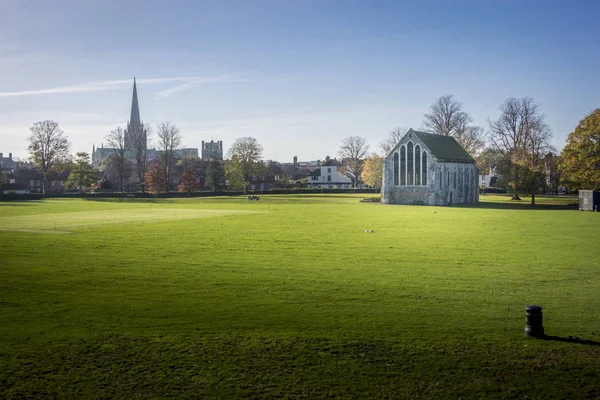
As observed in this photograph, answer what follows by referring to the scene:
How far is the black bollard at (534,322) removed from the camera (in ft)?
33.6

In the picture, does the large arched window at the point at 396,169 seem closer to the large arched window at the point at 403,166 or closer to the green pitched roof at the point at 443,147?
the large arched window at the point at 403,166

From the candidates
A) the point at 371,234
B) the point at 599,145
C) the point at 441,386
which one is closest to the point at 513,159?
the point at 599,145

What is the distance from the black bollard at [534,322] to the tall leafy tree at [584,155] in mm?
53035

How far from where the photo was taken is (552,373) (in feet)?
28.5

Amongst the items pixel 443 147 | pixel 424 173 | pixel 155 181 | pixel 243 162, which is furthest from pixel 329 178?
pixel 424 173

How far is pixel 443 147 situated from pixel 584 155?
67.8 ft

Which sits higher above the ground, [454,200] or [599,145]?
[599,145]

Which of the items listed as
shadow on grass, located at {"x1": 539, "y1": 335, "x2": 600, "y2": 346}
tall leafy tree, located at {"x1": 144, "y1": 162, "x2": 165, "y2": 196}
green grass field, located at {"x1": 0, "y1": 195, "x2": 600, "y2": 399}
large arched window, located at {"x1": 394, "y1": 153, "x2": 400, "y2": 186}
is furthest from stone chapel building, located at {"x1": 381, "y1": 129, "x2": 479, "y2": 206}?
shadow on grass, located at {"x1": 539, "y1": 335, "x2": 600, "y2": 346}

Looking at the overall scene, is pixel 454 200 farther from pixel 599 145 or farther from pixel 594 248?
pixel 594 248

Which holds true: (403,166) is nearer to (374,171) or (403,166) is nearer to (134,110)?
A: (374,171)

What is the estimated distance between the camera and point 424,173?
231ft

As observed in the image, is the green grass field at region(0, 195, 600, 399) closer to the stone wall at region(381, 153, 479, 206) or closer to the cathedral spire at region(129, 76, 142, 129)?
the stone wall at region(381, 153, 479, 206)

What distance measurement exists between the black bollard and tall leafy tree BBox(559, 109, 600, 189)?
53035mm

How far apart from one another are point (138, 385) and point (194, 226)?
25.4 metres
